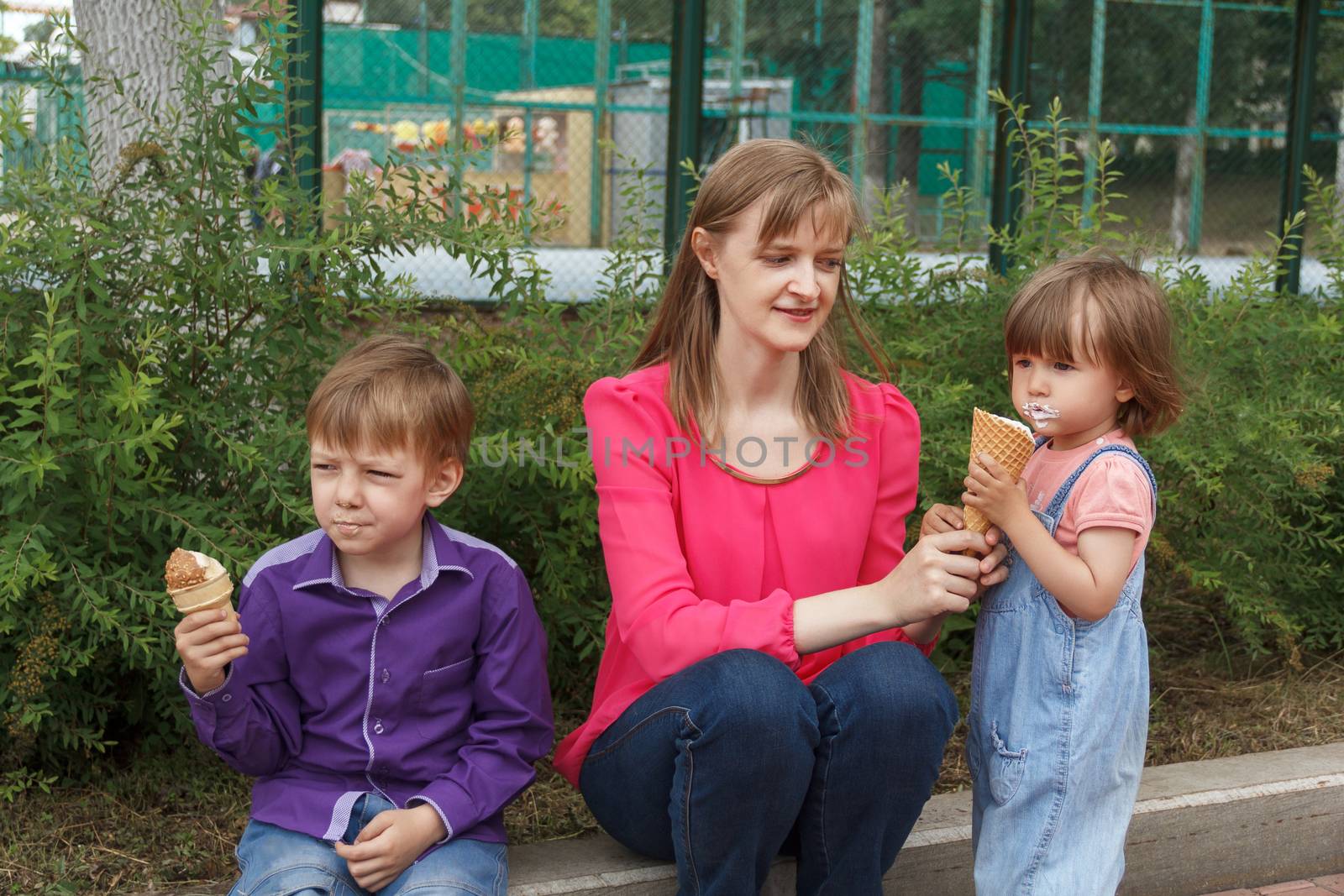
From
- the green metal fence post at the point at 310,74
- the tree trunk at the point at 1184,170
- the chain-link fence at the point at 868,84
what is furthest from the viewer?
the tree trunk at the point at 1184,170

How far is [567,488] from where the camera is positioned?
2947mm

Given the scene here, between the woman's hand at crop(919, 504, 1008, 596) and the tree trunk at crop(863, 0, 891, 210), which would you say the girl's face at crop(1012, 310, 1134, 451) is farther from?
the tree trunk at crop(863, 0, 891, 210)

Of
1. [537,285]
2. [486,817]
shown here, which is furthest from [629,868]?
[537,285]

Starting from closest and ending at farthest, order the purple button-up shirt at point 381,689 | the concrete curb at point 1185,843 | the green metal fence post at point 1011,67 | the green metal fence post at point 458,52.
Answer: the purple button-up shirt at point 381,689
the concrete curb at point 1185,843
the green metal fence post at point 1011,67
the green metal fence post at point 458,52

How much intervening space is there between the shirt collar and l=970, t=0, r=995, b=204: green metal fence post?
10539mm

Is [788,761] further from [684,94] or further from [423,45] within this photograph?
[423,45]

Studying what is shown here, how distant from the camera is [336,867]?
2055 mm

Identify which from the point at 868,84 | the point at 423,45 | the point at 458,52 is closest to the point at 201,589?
the point at 423,45

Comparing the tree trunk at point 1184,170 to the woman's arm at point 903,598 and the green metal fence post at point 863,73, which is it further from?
the woman's arm at point 903,598

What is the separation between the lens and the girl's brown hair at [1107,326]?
6.79 ft

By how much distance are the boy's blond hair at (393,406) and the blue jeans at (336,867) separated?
578 mm

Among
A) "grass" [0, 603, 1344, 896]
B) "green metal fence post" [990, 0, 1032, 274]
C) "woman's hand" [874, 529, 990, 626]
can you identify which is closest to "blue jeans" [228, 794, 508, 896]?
"grass" [0, 603, 1344, 896]

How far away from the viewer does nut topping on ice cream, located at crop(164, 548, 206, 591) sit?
192cm

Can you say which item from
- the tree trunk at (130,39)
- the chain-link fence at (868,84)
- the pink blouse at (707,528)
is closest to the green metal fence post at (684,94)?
the tree trunk at (130,39)
